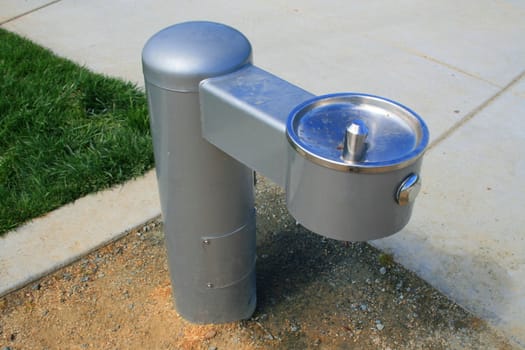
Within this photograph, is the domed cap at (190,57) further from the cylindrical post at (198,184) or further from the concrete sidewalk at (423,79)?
the concrete sidewalk at (423,79)

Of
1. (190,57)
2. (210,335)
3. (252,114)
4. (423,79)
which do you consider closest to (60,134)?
(210,335)

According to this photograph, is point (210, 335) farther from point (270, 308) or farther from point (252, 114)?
point (252, 114)

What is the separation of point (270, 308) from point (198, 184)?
2.53 ft

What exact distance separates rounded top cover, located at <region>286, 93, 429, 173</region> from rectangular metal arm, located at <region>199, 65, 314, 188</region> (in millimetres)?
59

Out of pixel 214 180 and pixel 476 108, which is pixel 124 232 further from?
pixel 476 108

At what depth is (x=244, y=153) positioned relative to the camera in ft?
5.58

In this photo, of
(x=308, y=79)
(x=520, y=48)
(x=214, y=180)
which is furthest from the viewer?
(x=520, y=48)

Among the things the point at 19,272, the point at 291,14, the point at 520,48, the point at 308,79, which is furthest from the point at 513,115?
the point at 19,272

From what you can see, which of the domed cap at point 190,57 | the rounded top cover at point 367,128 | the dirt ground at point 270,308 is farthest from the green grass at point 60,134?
the rounded top cover at point 367,128

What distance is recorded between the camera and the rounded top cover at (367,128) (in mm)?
1425

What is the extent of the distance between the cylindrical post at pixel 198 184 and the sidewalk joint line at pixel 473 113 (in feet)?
5.18

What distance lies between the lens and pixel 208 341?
235 cm

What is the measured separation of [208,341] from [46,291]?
708 millimetres

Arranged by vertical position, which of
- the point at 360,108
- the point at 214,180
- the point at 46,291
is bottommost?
the point at 46,291
